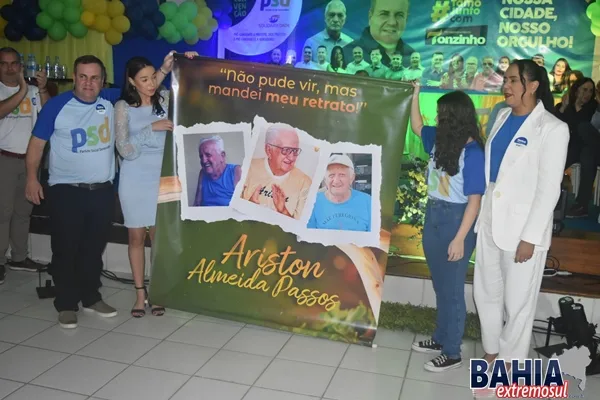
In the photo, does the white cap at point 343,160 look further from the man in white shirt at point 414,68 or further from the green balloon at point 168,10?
the green balloon at point 168,10

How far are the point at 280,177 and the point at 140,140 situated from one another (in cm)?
84

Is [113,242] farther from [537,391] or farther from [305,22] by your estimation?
[305,22]

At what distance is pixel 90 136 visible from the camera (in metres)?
3.39

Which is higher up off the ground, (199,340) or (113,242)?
(113,242)

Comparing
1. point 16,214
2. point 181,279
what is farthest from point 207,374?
point 16,214

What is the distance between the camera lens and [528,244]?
8.88 feet

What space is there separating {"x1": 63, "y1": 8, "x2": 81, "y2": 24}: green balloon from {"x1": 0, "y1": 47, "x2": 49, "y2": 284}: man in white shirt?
2.39m

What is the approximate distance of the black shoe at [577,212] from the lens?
235 inches

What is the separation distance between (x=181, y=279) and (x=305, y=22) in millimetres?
4074

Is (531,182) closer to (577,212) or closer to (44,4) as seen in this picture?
(577,212)

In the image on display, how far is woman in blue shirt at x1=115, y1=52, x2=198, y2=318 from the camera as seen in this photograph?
11.1ft

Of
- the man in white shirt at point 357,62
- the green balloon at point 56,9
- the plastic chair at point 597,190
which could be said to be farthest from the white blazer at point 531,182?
the green balloon at point 56,9

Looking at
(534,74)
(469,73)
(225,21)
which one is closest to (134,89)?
(534,74)

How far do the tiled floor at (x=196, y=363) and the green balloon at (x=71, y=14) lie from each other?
12.1ft
